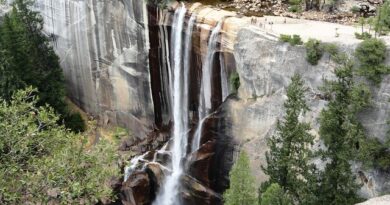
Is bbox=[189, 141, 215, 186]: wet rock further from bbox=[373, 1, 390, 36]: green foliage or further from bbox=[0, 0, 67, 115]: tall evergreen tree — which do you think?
bbox=[373, 1, 390, 36]: green foliage

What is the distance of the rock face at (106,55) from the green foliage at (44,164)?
19948 millimetres

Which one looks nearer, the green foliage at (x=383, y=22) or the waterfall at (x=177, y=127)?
the green foliage at (x=383, y=22)

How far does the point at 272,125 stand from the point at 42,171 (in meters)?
17.1

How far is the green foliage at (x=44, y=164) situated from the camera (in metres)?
15.4

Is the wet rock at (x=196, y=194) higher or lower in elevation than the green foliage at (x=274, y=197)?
lower

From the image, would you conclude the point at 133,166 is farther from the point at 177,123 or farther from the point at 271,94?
the point at 271,94

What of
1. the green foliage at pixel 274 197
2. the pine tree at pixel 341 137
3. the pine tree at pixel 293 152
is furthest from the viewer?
the pine tree at pixel 293 152

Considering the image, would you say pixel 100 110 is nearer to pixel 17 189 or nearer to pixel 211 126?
pixel 211 126

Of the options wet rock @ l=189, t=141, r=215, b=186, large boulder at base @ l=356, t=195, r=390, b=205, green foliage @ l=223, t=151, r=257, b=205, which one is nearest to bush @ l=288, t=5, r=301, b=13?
wet rock @ l=189, t=141, r=215, b=186

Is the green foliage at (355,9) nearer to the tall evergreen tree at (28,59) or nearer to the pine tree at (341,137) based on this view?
the pine tree at (341,137)

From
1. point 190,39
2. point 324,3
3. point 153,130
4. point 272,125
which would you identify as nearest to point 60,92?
point 153,130

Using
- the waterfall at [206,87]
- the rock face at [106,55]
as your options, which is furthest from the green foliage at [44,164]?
the rock face at [106,55]

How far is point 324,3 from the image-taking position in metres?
34.2

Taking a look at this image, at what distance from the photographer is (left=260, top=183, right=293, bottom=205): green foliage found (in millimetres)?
22609
